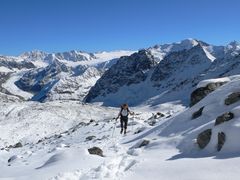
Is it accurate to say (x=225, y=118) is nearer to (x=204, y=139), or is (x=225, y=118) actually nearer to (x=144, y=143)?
(x=204, y=139)

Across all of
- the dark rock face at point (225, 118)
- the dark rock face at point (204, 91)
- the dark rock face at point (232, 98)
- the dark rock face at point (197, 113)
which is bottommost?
the dark rock face at point (225, 118)

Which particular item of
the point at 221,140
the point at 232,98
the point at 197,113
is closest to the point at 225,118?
the point at 221,140

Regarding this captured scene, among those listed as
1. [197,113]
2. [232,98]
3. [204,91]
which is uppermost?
[204,91]

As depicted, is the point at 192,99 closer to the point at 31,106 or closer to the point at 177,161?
the point at 177,161

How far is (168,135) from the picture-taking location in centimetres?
1934

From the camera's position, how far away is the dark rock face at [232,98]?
18.5m

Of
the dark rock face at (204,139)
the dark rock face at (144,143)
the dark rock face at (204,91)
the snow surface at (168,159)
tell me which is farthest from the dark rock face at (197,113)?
the dark rock face at (204,91)

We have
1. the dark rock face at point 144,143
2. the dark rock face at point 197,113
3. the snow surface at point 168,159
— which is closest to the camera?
the snow surface at point 168,159

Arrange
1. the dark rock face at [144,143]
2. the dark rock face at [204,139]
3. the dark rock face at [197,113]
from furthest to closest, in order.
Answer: the dark rock face at [197,113] → the dark rock face at [144,143] → the dark rock face at [204,139]

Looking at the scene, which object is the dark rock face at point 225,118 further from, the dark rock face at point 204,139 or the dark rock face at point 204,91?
the dark rock face at point 204,91

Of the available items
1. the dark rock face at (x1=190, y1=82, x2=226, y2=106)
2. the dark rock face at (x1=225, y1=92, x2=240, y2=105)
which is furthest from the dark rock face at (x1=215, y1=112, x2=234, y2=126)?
the dark rock face at (x1=190, y1=82, x2=226, y2=106)

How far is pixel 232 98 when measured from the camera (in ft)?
61.3

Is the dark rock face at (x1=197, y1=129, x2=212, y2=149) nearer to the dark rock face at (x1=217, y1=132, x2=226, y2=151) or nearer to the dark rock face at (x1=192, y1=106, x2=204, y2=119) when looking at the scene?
the dark rock face at (x1=217, y1=132, x2=226, y2=151)

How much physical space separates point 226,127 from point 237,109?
125cm
